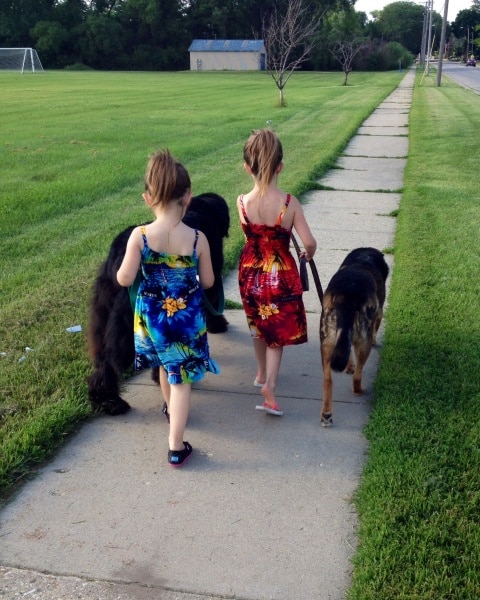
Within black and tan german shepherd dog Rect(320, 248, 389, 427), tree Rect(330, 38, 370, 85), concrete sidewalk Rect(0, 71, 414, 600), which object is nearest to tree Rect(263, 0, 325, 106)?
tree Rect(330, 38, 370, 85)

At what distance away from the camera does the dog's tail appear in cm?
363

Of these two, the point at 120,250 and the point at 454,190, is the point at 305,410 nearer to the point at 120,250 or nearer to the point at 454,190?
the point at 120,250

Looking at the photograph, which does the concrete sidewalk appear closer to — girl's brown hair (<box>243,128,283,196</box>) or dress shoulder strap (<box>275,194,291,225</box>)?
dress shoulder strap (<box>275,194,291,225</box>)

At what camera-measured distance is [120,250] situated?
13.3 ft

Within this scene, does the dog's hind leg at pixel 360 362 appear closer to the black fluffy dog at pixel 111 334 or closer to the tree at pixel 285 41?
the black fluffy dog at pixel 111 334

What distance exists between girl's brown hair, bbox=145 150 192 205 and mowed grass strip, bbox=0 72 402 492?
1.42m

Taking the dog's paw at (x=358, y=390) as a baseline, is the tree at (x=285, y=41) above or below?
above

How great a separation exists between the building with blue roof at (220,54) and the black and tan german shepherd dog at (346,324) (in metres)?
82.7

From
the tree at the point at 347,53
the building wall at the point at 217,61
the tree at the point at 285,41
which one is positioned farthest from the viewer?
the building wall at the point at 217,61

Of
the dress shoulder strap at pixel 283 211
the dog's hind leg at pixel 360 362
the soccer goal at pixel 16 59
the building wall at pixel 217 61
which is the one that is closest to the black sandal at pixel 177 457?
the dog's hind leg at pixel 360 362

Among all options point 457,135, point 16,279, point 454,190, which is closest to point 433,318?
point 16,279

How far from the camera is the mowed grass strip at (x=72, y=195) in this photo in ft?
13.6

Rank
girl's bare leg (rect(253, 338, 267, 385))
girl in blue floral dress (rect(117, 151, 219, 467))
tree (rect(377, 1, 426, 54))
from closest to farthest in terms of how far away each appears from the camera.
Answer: girl in blue floral dress (rect(117, 151, 219, 467))
girl's bare leg (rect(253, 338, 267, 385))
tree (rect(377, 1, 426, 54))

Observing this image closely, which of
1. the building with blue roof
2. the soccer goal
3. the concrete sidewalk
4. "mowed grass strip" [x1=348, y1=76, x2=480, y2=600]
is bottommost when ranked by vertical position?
the concrete sidewalk
